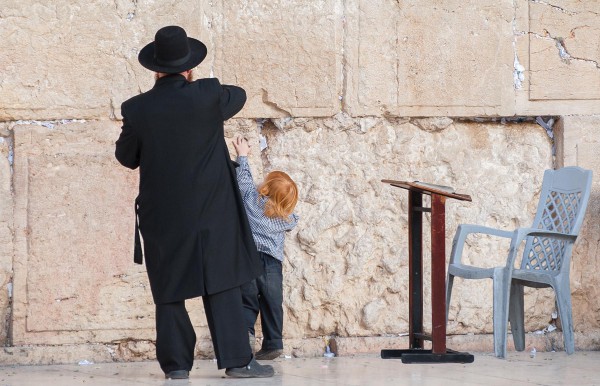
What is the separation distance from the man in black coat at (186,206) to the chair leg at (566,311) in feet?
5.76

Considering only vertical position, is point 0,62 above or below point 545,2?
below

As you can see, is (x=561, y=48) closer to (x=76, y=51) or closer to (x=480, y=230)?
(x=480, y=230)

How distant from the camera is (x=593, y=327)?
6664mm

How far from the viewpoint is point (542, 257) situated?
251 inches

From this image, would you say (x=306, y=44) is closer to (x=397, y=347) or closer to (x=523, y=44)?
(x=523, y=44)

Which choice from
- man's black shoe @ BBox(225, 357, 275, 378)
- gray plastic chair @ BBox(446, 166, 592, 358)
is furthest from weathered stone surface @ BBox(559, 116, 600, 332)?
man's black shoe @ BBox(225, 357, 275, 378)

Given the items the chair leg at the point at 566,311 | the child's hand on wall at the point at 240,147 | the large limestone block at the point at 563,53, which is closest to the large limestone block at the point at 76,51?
the child's hand on wall at the point at 240,147

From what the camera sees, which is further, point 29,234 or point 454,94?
point 454,94

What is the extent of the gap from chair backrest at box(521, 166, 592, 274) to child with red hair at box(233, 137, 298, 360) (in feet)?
4.79

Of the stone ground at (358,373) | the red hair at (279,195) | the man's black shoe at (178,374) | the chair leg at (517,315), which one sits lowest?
the stone ground at (358,373)

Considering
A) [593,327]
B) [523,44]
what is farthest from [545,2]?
[593,327]

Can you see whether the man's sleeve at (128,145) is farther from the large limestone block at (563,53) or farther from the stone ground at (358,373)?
the large limestone block at (563,53)

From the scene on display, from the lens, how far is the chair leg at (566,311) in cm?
586

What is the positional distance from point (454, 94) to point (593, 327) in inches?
66.4
